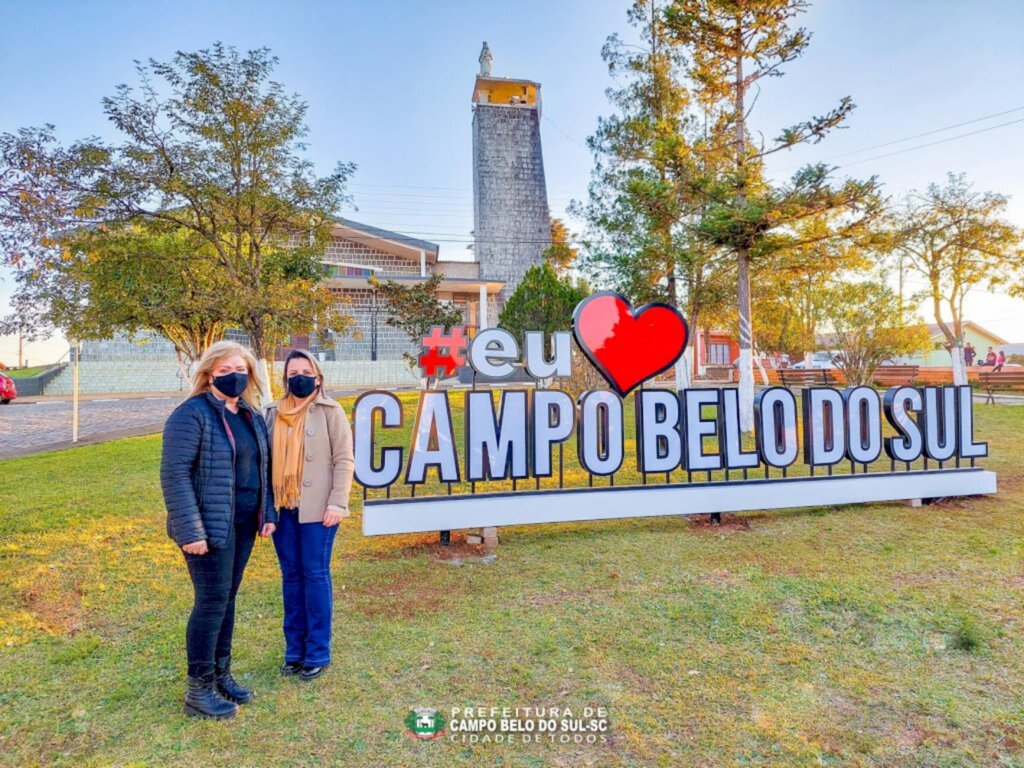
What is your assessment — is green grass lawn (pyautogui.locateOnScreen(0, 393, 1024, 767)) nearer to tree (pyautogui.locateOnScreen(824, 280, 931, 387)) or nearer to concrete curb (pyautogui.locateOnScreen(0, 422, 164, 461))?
concrete curb (pyautogui.locateOnScreen(0, 422, 164, 461))

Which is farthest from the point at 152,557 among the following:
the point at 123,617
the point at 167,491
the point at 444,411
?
the point at 167,491

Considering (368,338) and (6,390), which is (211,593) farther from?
(368,338)

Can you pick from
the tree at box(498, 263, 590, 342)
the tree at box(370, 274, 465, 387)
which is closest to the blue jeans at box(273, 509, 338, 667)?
the tree at box(498, 263, 590, 342)

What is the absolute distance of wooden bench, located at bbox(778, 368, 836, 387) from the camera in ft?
75.4

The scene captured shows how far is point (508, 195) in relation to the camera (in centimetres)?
2712

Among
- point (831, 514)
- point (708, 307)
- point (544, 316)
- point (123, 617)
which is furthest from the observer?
point (708, 307)

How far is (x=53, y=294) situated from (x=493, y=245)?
1937 centimetres

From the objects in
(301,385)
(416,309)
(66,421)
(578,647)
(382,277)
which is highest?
(382,277)

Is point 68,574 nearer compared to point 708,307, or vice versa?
point 68,574

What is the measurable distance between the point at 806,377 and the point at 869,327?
5.81 meters

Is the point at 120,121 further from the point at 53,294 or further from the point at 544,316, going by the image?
the point at 544,316

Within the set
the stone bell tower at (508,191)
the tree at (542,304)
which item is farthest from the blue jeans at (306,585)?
the stone bell tower at (508,191)

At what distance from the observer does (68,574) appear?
14.0 feet

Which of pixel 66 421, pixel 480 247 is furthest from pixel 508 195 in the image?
pixel 66 421
